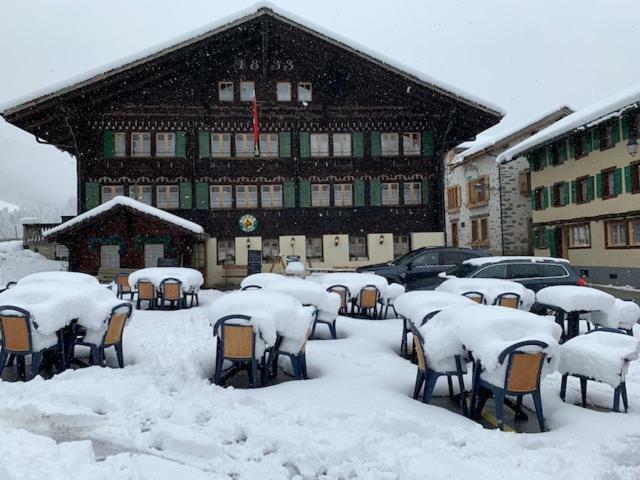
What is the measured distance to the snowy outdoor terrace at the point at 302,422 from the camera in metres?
4.26

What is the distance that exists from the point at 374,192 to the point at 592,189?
9.45m

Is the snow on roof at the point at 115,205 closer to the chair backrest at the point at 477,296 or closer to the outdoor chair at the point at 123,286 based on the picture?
the outdoor chair at the point at 123,286

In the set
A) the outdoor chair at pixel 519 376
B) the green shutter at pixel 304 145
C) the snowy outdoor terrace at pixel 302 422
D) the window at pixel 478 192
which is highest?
the green shutter at pixel 304 145

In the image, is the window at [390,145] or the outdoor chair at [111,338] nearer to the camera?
A: the outdoor chair at [111,338]

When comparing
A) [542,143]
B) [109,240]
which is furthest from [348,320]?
[542,143]

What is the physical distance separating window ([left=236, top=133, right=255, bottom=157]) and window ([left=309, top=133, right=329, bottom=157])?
274 centimetres

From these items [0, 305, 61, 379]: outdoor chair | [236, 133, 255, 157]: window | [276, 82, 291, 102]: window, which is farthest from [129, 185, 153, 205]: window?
[0, 305, 61, 379]: outdoor chair

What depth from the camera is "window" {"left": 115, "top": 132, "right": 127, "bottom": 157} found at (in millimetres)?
23219

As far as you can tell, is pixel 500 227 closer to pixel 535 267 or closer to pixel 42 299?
pixel 535 267

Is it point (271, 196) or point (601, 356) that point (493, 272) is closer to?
point (601, 356)

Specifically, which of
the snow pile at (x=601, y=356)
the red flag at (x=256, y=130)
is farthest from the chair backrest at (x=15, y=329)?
the red flag at (x=256, y=130)

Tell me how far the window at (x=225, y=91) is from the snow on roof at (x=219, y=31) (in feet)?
7.52

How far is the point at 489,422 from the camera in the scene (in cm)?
564

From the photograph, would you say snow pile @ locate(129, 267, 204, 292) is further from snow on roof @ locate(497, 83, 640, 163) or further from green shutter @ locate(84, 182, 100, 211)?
snow on roof @ locate(497, 83, 640, 163)
